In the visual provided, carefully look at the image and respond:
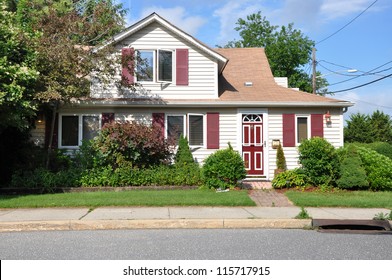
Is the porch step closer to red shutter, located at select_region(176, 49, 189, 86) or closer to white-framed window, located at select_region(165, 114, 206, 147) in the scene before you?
white-framed window, located at select_region(165, 114, 206, 147)

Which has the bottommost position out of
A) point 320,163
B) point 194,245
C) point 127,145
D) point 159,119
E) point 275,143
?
point 194,245

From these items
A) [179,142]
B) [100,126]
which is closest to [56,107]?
[100,126]

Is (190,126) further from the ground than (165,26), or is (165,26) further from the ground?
(165,26)

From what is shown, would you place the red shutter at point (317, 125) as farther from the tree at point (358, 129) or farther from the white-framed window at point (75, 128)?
the tree at point (358, 129)

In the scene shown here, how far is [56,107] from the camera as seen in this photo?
13.7 m

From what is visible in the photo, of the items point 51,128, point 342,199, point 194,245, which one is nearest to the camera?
point 194,245

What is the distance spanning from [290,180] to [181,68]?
5.92 meters

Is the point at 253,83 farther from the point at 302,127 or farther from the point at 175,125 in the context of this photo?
the point at 175,125

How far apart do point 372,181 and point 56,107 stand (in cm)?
1070

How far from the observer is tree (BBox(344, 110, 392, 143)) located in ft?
95.9

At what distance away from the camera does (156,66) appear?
1534 cm

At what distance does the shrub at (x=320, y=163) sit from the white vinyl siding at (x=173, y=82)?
4350mm

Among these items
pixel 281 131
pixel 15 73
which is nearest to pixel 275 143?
pixel 281 131

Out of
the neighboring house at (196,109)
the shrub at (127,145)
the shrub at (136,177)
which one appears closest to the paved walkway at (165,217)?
the shrub at (136,177)
